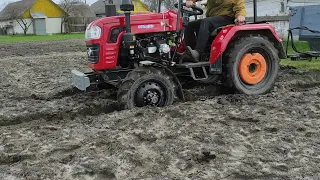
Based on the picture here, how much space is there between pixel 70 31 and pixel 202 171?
52025mm

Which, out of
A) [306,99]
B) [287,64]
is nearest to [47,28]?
[287,64]

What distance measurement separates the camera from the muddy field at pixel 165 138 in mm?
3533

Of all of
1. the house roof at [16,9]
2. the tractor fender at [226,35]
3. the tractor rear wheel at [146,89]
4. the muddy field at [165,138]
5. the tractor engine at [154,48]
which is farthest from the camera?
the house roof at [16,9]

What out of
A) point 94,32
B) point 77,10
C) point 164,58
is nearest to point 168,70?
point 164,58

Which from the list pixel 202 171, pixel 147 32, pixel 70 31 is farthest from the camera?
pixel 70 31

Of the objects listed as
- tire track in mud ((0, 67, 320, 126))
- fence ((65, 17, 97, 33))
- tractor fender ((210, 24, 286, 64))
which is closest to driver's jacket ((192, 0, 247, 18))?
tractor fender ((210, 24, 286, 64))

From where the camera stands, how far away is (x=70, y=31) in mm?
53156

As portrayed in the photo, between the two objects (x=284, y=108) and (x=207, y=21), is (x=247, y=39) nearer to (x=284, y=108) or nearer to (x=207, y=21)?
(x=207, y=21)

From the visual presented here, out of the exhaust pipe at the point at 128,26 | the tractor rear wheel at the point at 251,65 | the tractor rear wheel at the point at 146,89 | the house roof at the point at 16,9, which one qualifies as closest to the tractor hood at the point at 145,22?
the exhaust pipe at the point at 128,26

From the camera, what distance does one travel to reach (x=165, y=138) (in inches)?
170

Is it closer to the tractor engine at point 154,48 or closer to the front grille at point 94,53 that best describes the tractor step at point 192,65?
the tractor engine at point 154,48

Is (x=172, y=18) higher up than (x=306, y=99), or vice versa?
(x=172, y=18)

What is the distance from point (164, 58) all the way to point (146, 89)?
30.7 inches

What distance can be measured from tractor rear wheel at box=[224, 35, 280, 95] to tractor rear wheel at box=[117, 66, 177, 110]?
1117mm
